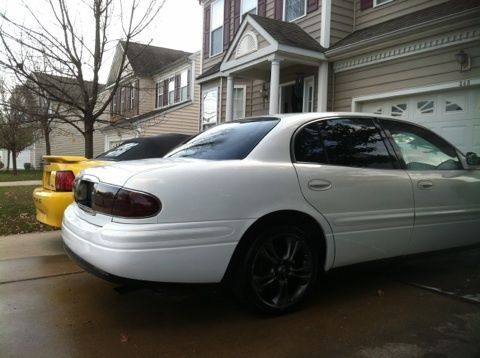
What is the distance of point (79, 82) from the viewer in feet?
30.9

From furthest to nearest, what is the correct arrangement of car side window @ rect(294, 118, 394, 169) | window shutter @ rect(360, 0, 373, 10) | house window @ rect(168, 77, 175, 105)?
house window @ rect(168, 77, 175, 105), window shutter @ rect(360, 0, 373, 10), car side window @ rect(294, 118, 394, 169)

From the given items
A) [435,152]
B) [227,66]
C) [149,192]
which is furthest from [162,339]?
[227,66]

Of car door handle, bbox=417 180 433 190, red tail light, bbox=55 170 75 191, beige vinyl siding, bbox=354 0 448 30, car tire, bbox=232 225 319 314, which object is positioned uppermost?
beige vinyl siding, bbox=354 0 448 30

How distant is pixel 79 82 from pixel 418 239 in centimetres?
763

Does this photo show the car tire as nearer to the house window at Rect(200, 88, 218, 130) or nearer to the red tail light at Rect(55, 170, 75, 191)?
the red tail light at Rect(55, 170, 75, 191)

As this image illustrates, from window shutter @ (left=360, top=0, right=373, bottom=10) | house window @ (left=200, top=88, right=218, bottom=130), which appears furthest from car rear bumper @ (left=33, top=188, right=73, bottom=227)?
house window @ (left=200, top=88, right=218, bottom=130)

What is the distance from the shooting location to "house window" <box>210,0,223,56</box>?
48.2 ft

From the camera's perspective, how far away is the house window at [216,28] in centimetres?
1470

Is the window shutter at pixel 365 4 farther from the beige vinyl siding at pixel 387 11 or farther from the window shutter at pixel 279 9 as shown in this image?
the window shutter at pixel 279 9

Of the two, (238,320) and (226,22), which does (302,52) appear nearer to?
(226,22)

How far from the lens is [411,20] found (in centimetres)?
845

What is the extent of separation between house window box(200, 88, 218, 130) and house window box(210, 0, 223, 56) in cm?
134

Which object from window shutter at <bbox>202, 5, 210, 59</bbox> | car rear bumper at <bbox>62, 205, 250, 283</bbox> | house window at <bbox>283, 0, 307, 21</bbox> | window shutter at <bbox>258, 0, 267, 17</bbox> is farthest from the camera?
window shutter at <bbox>202, 5, 210, 59</bbox>

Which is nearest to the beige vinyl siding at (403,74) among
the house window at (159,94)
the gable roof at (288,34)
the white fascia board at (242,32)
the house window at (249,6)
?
the gable roof at (288,34)
